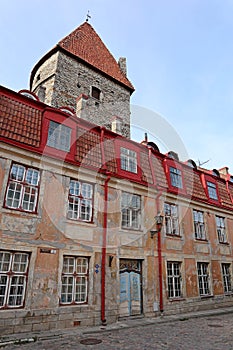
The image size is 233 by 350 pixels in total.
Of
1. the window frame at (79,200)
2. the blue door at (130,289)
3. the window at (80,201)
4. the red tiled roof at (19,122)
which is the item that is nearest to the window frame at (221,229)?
the blue door at (130,289)

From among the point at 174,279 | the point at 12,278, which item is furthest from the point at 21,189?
the point at 174,279

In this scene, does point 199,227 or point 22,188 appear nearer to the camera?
point 22,188

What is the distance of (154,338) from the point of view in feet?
26.2

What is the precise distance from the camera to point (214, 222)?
1662 centimetres

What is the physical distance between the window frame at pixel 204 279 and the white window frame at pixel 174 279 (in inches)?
66.4

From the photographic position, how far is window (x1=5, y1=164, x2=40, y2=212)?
362 inches

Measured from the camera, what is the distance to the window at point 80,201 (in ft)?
34.8

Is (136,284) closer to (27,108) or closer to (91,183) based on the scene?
(91,183)

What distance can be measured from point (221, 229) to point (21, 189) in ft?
44.8

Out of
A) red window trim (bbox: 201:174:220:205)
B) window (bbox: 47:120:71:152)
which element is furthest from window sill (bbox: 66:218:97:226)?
red window trim (bbox: 201:174:220:205)

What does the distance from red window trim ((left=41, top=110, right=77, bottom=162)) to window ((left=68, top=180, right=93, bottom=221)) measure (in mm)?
1212

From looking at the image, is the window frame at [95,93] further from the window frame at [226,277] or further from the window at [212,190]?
the window frame at [226,277]

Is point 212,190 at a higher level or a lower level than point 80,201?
higher

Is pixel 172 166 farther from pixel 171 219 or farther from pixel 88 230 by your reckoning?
pixel 88 230
